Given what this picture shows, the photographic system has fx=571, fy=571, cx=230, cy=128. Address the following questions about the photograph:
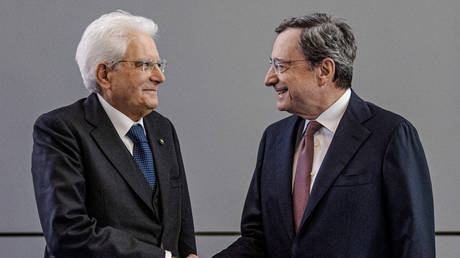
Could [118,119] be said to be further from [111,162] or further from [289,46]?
[289,46]

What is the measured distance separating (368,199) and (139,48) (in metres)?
0.88

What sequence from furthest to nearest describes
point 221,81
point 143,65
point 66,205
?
point 221,81 → point 143,65 → point 66,205

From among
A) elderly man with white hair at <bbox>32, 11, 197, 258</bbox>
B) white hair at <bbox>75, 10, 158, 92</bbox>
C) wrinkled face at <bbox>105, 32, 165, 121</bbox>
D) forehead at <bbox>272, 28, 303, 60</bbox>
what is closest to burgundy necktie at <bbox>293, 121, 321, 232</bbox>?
forehead at <bbox>272, 28, 303, 60</bbox>

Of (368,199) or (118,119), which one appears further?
(118,119)

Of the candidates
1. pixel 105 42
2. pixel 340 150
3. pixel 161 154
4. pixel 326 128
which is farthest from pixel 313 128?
pixel 105 42

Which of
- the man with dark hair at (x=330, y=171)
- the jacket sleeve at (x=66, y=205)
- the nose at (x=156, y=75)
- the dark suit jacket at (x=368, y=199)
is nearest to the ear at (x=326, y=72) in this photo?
the man with dark hair at (x=330, y=171)

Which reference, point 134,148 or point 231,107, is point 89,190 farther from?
point 231,107

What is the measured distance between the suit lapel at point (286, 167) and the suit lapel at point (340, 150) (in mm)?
76

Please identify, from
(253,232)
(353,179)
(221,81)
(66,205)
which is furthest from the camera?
(221,81)

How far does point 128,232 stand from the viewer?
1.78 metres

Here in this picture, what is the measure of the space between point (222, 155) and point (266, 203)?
874mm

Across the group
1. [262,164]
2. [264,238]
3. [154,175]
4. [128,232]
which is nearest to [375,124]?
[262,164]

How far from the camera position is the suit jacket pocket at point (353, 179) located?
1767mm

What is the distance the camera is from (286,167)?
192 centimetres
